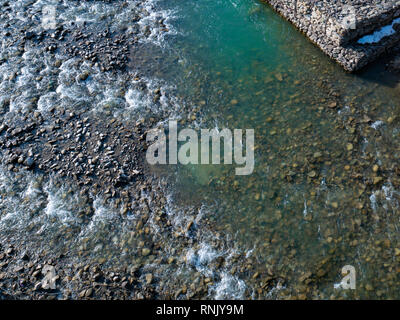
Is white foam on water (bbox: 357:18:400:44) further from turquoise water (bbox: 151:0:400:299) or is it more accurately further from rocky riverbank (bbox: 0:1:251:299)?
rocky riverbank (bbox: 0:1:251:299)

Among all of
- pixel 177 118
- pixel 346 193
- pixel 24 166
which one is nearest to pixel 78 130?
pixel 24 166

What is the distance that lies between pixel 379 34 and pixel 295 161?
6646mm

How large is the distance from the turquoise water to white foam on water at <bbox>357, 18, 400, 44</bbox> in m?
1.00

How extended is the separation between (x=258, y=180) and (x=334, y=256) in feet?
10.5

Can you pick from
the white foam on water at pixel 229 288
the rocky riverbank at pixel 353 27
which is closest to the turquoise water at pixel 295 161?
the white foam on water at pixel 229 288

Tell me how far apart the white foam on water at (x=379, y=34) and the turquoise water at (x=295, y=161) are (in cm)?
100

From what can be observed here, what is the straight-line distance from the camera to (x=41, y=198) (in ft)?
38.3

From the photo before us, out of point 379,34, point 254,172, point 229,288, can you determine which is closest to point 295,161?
point 254,172

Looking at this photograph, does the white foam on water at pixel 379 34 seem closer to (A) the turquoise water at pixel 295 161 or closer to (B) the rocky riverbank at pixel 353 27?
(B) the rocky riverbank at pixel 353 27

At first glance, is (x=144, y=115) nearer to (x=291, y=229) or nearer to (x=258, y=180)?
(x=258, y=180)

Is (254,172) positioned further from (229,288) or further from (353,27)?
(353,27)

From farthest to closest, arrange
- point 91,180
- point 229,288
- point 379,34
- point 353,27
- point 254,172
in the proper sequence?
point 379,34
point 353,27
point 91,180
point 254,172
point 229,288

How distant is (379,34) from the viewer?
1405cm

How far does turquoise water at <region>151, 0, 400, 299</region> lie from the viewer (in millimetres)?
9797
